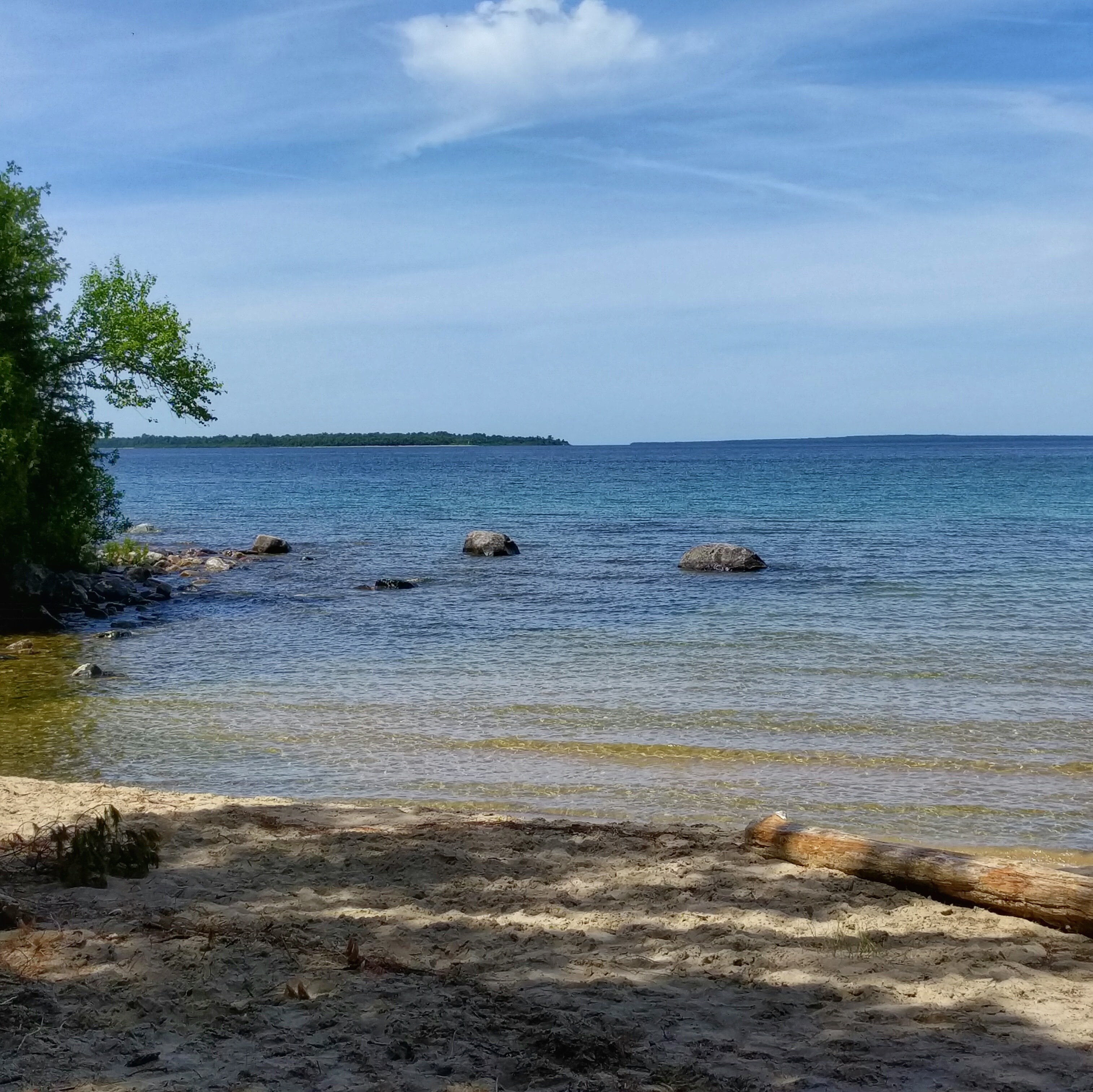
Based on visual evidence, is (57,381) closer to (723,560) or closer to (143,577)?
(143,577)

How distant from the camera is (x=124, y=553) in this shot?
1399 inches

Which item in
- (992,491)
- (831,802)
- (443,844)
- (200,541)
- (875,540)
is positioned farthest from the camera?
(992,491)

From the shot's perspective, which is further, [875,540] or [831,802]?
[875,540]

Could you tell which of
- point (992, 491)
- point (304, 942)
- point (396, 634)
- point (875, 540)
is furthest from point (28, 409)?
point (992, 491)

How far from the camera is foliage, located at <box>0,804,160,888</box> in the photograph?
25.8 ft

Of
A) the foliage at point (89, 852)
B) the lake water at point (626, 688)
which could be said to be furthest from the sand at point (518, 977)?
the lake water at point (626, 688)

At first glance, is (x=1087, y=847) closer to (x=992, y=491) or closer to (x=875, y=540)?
(x=875, y=540)

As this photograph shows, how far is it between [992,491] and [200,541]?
173 ft

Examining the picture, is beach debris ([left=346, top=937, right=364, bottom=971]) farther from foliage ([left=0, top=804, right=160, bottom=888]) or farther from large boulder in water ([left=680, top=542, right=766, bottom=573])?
large boulder in water ([left=680, top=542, right=766, bottom=573])

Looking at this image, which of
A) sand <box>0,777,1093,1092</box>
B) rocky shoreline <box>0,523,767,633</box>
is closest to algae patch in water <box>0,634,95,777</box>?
rocky shoreline <box>0,523,767,633</box>

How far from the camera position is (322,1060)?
522cm

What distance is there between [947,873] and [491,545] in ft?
104

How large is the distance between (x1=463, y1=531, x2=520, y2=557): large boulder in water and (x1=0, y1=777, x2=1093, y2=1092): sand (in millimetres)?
29511

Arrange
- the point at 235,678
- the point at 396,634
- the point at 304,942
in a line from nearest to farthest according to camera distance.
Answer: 1. the point at 304,942
2. the point at 235,678
3. the point at 396,634
